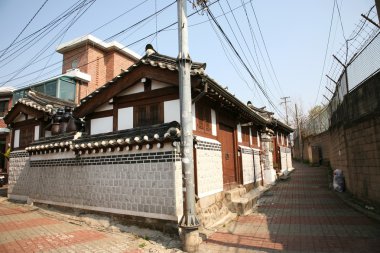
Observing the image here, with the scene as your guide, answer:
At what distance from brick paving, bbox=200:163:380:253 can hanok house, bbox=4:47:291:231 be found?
38.9 inches

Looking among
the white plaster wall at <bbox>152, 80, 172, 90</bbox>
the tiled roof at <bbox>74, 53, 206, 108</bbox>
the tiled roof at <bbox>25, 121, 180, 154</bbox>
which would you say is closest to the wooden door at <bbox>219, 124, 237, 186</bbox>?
the white plaster wall at <bbox>152, 80, 172, 90</bbox>

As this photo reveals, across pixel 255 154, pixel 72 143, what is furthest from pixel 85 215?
pixel 255 154

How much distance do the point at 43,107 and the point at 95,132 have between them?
476cm

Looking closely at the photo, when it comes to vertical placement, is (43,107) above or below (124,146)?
above

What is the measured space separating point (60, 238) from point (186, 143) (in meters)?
4.63

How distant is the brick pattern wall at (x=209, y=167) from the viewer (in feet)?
26.7

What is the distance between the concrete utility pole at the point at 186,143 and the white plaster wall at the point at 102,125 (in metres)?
4.61

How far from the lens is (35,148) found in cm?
1157

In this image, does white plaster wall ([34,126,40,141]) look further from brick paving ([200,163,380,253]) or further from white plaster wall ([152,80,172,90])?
brick paving ([200,163,380,253])

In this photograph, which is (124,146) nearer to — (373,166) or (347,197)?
(373,166)

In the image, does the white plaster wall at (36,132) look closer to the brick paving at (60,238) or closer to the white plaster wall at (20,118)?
the white plaster wall at (20,118)

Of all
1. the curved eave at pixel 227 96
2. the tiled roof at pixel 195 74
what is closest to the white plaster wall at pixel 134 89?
the tiled roof at pixel 195 74

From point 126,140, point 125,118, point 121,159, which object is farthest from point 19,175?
point 126,140

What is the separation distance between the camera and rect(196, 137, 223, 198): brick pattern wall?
8148mm
